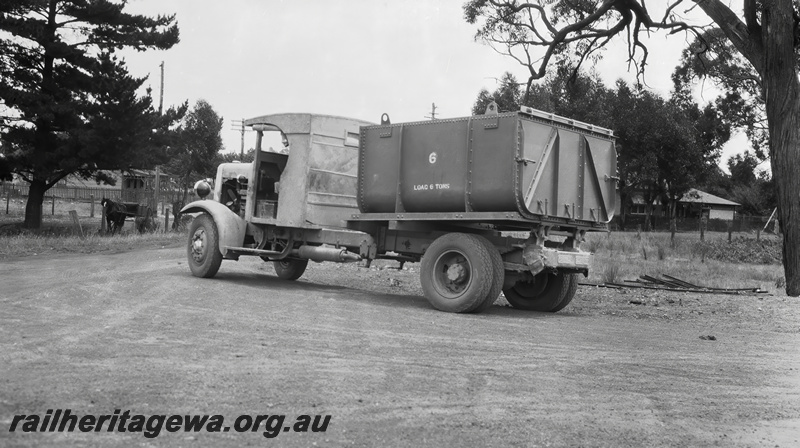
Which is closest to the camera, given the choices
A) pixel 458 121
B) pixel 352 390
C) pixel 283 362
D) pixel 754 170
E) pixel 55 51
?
pixel 352 390

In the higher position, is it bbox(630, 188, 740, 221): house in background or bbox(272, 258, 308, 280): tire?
bbox(630, 188, 740, 221): house in background

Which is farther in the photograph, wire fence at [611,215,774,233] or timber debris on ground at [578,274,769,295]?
wire fence at [611,215,774,233]

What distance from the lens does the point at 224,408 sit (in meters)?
5.27

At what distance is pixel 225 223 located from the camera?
586 inches

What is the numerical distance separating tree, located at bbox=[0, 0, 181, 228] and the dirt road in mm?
21897

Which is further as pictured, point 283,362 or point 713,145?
point 713,145

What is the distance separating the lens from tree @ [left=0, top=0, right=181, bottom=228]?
32.7 m

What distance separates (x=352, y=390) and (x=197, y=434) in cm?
149

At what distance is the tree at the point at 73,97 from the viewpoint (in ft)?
107

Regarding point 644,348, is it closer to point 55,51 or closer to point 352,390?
point 352,390

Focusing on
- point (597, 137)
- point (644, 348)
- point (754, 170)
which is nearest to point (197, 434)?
point (644, 348)

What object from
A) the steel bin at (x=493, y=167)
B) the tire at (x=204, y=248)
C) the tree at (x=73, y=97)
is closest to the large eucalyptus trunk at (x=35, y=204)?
the tree at (x=73, y=97)
